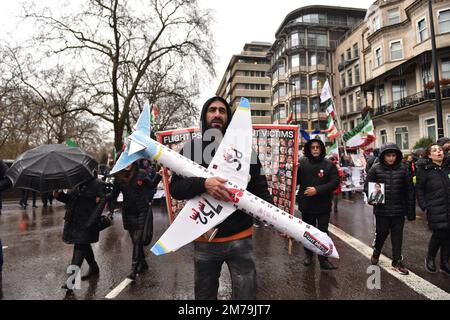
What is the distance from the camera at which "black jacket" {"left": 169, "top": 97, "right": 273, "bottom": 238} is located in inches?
90.8

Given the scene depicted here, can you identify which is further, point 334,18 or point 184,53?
point 334,18

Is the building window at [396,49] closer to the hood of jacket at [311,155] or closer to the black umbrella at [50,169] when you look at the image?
the hood of jacket at [311,155]

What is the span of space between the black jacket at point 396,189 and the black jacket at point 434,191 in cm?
24

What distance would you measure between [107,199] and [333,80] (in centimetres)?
4406

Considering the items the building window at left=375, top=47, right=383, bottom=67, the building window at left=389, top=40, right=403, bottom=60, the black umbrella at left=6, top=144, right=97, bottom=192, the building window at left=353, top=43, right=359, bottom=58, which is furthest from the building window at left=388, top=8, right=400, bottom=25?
the black umbrella at left=6, top=144, right=97, bottom=192

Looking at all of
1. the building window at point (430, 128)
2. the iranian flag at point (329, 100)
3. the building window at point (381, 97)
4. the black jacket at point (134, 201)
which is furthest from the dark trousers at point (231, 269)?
the building window at point (381, 97)

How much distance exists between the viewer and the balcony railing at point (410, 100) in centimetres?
2219

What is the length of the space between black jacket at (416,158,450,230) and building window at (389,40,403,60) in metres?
28.7

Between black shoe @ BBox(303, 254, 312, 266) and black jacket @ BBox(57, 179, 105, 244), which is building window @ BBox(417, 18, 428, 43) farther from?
black jacket @ BBox(57, 179, 105, 244)

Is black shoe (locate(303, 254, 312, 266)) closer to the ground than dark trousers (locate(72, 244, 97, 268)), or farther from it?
closer to the ground
